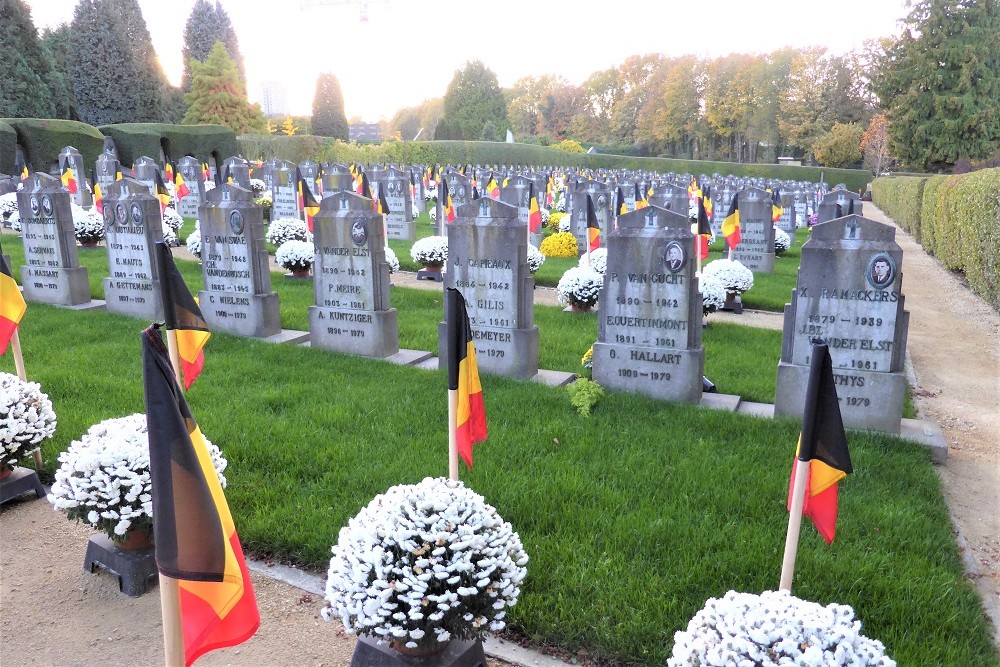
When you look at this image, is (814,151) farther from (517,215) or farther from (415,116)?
(415,116)

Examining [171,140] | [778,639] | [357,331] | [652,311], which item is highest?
[171,140]

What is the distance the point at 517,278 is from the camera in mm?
7887

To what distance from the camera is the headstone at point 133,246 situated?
10148mm

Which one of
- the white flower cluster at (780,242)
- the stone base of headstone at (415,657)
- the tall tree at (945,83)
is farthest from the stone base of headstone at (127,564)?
the tall tree at (945,83)

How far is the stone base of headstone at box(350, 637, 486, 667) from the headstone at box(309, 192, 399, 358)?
226 inches

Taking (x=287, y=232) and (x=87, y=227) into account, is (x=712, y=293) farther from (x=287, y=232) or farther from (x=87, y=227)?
(x=87, y=227)

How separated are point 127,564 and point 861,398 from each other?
5869 millimetres

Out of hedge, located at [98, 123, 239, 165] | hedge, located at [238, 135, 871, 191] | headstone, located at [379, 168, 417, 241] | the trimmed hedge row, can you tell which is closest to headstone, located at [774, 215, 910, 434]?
the trimmed hedge row

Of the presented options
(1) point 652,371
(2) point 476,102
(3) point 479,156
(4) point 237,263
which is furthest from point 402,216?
(2) point 476,102

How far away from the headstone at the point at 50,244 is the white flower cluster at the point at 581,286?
7245 millimetres

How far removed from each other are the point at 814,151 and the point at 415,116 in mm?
90628

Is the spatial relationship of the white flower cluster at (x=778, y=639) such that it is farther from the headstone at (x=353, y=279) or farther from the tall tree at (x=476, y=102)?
the tall tree at (x=476, y=102)

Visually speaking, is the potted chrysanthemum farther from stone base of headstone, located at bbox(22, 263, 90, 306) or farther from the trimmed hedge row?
the trimmed hedge row

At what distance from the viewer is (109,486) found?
3885 mm
